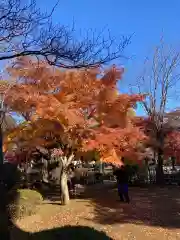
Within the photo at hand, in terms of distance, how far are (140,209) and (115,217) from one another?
214 centimetres

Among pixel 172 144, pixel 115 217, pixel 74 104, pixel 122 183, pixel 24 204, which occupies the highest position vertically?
pixel 74 104

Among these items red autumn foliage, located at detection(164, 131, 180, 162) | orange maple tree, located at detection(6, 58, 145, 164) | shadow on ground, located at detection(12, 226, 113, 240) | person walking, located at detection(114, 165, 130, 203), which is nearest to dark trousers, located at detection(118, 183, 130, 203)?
person walking, located at detection(114, 165, 130, 203)

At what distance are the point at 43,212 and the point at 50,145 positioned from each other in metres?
3.59

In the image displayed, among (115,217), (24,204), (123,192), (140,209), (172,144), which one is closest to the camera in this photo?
(24,204)

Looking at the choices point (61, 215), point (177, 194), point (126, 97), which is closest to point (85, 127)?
point (126, 97)

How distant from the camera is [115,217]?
575 inches

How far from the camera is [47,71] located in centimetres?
1538

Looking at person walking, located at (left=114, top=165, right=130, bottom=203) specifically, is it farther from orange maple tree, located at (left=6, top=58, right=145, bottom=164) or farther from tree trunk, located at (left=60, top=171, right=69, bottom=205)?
tree trunk, located at (left=60, top=171, right=69, bottom=205)

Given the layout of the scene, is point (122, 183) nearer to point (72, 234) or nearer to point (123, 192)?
point (123, 192)

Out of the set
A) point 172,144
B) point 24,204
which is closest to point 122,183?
point 24,204

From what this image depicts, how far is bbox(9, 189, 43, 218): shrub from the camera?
1364 centimetres

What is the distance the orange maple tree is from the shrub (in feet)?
8.92

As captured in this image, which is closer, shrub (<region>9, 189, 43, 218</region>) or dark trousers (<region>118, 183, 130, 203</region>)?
shrub (<region>9, 189, 43, 218</region>)

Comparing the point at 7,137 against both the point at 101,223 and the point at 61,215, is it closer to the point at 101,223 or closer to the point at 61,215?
the point at 61,215
